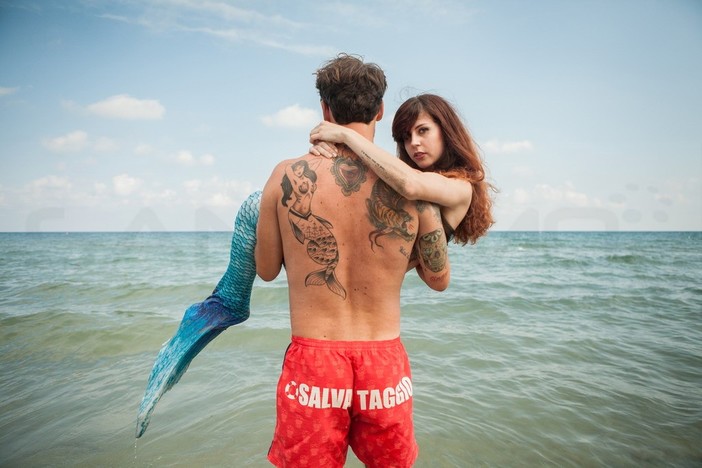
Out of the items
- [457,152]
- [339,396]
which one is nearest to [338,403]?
[339,396]

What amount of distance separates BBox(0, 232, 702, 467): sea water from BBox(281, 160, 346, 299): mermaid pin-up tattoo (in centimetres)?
236

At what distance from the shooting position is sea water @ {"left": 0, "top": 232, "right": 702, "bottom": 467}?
3508 mm

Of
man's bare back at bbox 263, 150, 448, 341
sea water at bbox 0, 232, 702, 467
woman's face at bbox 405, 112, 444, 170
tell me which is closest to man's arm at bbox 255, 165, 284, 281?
man's bare back at bbox 263, 150, 448, 341

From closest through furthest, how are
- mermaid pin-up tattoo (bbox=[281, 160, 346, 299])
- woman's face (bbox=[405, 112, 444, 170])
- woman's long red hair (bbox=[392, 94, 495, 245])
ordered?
mermaid pin-up tattoo (bbox=[281, 160, 346, 299]) → woman's long red hair (bbox=[392, 94, 495, 245]) → woman's face (bbox=[405, 112, 444, 170])

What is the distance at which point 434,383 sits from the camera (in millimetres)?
4781

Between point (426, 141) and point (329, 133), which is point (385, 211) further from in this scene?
point (426, 141)

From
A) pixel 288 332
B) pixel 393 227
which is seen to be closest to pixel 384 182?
pixel 393 227

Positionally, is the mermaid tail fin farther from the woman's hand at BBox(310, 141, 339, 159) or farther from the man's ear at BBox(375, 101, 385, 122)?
the man's ear at BBox(375, 101, 385, 122)

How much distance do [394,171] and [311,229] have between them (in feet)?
1.43

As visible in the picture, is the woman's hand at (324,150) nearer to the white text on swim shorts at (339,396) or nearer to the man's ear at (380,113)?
the man's ear at (380,113)

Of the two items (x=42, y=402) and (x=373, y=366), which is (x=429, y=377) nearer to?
(x=373, y=366)

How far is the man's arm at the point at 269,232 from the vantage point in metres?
1.81

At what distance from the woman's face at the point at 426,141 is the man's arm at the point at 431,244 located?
631mm

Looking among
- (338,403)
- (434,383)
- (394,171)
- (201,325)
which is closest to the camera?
(394,171)
